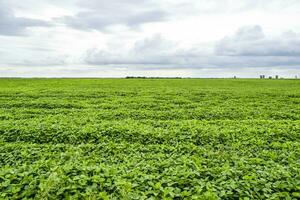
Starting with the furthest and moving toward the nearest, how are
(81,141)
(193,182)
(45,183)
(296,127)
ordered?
1. (296,127)
2. (81,141)
3. (193,182)
4. (45,183)

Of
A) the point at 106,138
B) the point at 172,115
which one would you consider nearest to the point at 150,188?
the point at 106,138

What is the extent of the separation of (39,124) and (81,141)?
9.74 feet

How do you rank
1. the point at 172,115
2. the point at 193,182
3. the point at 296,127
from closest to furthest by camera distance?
the point at 193,182 < the point at 296,127 < the point at 172,115

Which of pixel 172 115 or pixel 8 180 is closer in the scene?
pixel 8 180

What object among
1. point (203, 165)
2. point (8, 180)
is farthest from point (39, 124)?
point (203, 165)

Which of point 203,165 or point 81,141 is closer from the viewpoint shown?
point 203,165

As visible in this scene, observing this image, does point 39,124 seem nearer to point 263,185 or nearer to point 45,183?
point 45,183

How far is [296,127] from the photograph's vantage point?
13.0 m

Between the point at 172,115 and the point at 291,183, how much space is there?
35.9 feet

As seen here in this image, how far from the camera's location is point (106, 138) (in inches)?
452

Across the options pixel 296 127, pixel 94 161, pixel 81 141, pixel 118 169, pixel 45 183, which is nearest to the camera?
pixel 45 183

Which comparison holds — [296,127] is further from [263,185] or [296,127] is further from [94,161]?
[94,161]

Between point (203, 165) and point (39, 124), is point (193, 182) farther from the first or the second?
point (39, 124)

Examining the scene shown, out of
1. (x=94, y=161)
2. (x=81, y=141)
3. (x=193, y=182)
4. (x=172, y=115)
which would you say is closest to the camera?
(x=193, y=182)
